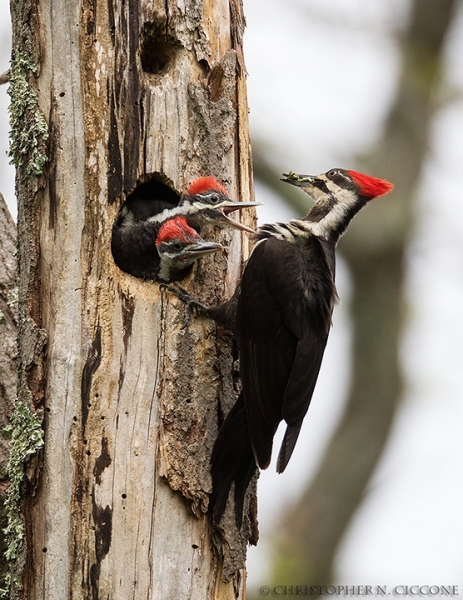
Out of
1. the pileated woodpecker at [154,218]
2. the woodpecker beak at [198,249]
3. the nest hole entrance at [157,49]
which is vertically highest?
the nest hole entrance at [157,49]

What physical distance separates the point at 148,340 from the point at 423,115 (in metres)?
4.05

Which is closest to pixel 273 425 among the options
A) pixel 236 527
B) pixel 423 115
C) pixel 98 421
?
pixel 236 527

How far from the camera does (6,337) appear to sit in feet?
13.6

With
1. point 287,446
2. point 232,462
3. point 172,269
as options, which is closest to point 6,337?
point 172,269

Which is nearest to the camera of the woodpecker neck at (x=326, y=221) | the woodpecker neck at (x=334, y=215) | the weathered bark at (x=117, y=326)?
the weathered bark at (x=117, y=326)

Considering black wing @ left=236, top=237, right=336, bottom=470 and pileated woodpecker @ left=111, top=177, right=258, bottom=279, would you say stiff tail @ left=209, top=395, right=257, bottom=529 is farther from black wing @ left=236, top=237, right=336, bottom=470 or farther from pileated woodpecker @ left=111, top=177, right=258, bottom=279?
pileated woodpecker @ left=111, top=177, right=258, bottom=279

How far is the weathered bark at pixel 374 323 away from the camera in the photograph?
21.5 feet

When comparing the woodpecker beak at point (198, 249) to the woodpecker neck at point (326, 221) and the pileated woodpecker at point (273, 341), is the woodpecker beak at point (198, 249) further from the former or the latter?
the woodpecker neck at point (326, 221)

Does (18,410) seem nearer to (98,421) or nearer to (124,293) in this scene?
(98,421)

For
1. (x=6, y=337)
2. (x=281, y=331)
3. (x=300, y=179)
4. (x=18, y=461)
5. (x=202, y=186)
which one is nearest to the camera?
(x=18, y=461)

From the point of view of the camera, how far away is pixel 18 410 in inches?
133

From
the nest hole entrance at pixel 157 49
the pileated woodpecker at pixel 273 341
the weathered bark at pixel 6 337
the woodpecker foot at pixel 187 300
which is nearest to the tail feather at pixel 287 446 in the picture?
the pileated woodpecker at pixel 273 341

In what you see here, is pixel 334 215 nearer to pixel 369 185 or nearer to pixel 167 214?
pixel 369 185

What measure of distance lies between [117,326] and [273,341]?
0.69 m
